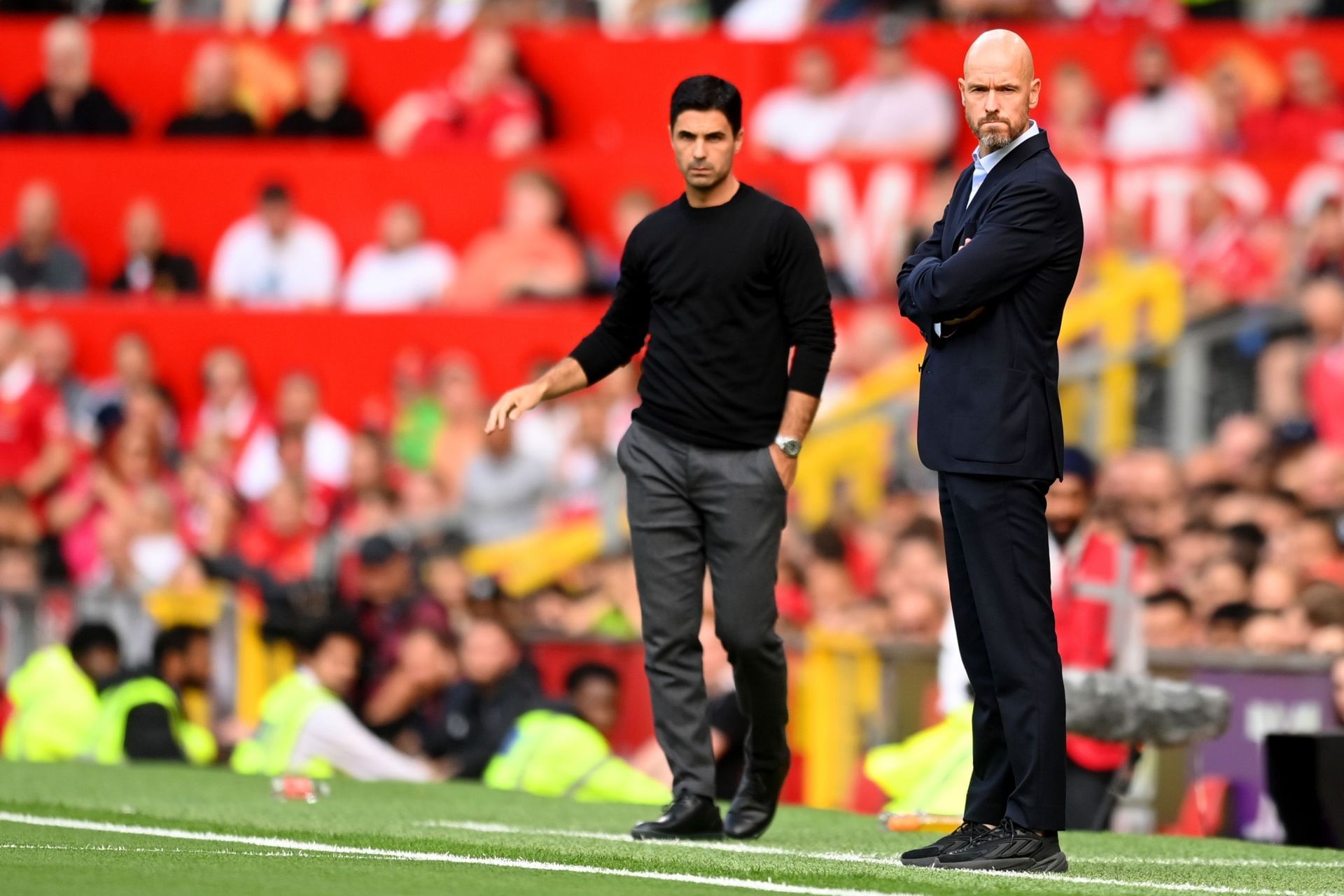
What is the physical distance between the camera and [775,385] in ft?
22.6

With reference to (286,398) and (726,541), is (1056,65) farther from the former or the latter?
(726,541)

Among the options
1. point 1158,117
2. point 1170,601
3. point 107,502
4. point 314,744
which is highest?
point 1158,117

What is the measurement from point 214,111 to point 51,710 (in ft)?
22.5

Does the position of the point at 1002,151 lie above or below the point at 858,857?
above

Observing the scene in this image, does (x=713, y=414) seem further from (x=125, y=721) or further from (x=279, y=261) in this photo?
(x=279, y=261)

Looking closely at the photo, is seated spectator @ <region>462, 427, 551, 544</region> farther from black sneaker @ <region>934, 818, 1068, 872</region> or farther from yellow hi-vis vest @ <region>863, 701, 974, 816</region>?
black sneaker @ <region>934, 818, 1068, 872</region>

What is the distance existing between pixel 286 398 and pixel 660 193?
259cm

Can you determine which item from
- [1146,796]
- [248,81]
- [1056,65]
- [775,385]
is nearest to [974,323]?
[775,385]

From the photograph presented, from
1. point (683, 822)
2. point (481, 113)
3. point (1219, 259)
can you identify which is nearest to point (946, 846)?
point (683, 822)

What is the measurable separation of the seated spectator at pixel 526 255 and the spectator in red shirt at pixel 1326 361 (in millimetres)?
4218

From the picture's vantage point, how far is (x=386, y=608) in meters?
11.9

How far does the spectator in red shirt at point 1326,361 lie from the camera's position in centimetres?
1270

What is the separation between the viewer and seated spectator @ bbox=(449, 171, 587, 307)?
14.8 m

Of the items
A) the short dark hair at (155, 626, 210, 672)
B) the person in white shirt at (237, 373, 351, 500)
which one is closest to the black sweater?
the short dark hair at (155, 626, 210, 672)
